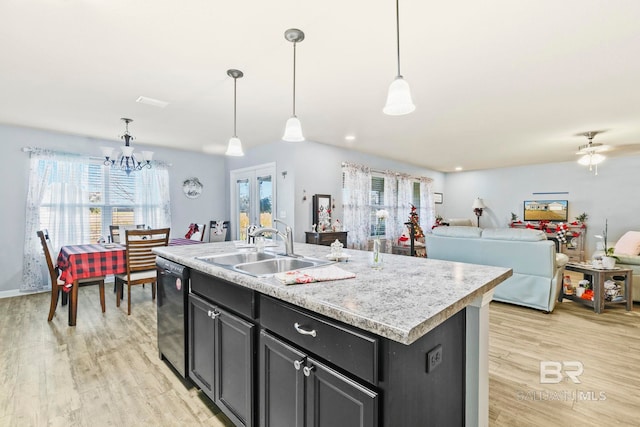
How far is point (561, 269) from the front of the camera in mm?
3670

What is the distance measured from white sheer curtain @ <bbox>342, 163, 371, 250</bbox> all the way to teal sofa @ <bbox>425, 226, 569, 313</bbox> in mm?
2002

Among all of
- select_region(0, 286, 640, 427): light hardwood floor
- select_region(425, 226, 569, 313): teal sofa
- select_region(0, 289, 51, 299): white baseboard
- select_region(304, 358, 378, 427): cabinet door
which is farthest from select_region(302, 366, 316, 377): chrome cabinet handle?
select_region(0, 289, 51, 299): white baseboard

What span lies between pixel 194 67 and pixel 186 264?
1.64 meters

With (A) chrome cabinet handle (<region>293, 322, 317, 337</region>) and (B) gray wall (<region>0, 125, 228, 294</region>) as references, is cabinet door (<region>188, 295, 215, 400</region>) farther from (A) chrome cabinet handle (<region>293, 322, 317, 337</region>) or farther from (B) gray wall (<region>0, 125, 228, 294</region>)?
(B) gray wall (<region>0, 125, 228, 294</region>)

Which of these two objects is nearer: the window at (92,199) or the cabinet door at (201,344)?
the cabinet door at (201,344)

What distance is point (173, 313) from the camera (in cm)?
213

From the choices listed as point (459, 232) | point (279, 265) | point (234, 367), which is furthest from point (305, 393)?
point (459, 232)

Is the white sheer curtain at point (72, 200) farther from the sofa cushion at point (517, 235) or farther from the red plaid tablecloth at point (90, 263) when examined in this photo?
the sofa cushion at point (517, 235)

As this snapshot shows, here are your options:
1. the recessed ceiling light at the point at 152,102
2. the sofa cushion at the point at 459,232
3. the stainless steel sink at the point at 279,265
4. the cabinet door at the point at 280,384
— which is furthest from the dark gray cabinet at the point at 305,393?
the sofa cushion at the point at 459,232

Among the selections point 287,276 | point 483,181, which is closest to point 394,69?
point 287,276

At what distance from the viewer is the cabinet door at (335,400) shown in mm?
938

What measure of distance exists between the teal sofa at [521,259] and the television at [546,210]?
4167 millimetres

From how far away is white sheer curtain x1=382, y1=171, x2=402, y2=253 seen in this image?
6457mm

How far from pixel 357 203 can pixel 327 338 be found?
4795 mm
